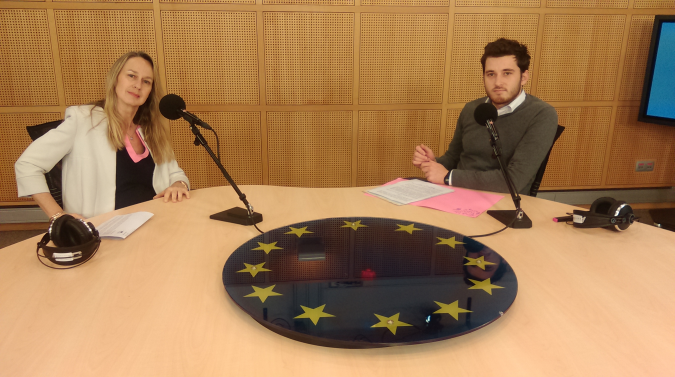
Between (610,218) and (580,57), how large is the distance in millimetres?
2861

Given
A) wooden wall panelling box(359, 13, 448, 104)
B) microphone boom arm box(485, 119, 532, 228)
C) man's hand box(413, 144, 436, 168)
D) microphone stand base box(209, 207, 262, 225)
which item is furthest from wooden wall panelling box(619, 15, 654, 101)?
microphone stand base box(209, 207, 262, 225)

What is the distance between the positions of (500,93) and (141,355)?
6.62 ft

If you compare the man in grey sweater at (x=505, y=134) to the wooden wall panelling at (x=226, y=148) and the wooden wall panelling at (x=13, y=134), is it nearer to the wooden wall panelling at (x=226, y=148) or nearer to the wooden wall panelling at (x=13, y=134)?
the wooden wall panelling at (x=226, y=148)

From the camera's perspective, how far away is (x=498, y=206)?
158 centimetres

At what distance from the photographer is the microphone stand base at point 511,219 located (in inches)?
53.6

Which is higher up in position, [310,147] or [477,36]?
[477,36]

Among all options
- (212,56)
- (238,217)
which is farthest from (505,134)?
(212,56)

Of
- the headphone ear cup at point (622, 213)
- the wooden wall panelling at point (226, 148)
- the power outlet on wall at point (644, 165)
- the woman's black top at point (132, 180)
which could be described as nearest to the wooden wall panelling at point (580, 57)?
the power outlet on wall at point (644, 165)

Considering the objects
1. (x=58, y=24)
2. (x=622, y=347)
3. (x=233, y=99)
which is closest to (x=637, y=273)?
(x=622, y=347)

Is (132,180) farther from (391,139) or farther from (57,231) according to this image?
(391,139)

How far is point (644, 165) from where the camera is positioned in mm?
3871

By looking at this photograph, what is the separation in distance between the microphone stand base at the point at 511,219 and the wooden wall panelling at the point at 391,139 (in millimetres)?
2183

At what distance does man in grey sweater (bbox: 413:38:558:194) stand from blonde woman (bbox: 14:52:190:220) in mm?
1167

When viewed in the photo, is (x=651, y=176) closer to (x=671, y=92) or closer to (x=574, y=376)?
(x=671, y=92)
